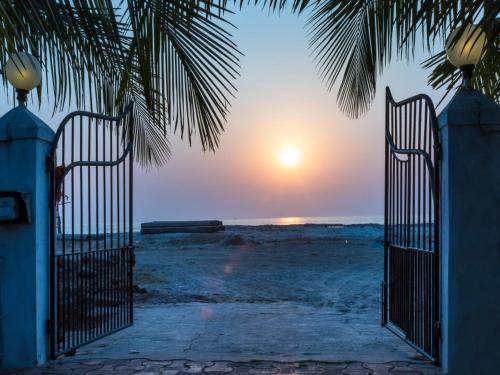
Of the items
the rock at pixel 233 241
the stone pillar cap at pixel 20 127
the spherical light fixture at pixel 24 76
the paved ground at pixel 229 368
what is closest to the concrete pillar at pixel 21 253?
the stone pillar cap at pixel 20 127

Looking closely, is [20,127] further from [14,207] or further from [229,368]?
[229,368]

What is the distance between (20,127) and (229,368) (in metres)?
2.78

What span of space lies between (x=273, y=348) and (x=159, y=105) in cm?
267

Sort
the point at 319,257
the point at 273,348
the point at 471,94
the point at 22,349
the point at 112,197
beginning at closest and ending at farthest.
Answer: the point at 471,94, the point at 22,349, the point at 273,348, the point at 112,197, the point at 319,257

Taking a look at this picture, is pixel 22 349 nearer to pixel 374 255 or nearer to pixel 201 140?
pixel 201 140

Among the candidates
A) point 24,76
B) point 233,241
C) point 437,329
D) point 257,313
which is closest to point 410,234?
point 437,329

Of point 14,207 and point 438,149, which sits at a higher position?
point 438,149

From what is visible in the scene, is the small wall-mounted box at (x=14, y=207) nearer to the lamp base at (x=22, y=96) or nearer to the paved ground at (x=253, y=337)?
the lamp base at (x=22, y=96)

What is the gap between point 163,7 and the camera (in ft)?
10.6

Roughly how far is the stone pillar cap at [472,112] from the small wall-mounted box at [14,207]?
141 inches

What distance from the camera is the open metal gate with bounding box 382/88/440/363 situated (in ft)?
13.3

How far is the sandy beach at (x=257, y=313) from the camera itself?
15.3 ft

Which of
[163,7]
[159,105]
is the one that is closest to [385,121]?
[159,105]

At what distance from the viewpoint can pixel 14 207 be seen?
155 inches
